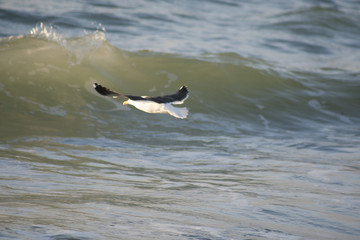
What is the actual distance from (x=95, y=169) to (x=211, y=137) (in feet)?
8.57

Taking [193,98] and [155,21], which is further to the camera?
[155,21]

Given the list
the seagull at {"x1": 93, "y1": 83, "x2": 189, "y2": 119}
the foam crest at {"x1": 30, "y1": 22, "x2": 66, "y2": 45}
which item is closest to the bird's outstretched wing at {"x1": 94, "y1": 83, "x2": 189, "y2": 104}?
the seagull at {"x1": 93, "y1": 83, "x2": 189, "y2": 119}

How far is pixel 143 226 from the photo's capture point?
138 inches

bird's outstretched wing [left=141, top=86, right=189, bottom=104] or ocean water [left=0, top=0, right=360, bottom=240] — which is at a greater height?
bird's outstretched wing [left=141, top=86, right=189, bottom=104]

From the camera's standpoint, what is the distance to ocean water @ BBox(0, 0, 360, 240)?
3.81 m

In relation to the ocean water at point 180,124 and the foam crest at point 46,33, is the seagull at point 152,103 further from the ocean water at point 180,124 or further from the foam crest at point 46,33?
the foam crest at point 46,33

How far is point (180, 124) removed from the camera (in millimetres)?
8008

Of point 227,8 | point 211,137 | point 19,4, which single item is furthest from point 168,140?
point 227,8

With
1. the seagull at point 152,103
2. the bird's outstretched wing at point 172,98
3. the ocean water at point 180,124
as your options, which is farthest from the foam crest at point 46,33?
the seagull at point 152,103

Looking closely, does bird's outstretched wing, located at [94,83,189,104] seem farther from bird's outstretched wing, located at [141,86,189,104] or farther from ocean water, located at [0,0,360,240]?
ocean water, located at [0,0,360,240]

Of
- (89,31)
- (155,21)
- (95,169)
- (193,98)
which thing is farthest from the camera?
(155,21)

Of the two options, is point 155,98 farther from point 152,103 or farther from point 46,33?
point 46,33

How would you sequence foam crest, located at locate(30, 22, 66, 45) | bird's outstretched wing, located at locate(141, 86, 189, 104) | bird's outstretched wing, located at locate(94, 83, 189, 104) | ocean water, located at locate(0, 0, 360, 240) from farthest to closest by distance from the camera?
foam crest, located at locate(30, 22, 66, 45)
ocean water, located at locate(0, 0, 360, 240)
bird's outstretched wing, located at locate(141, 86, 189, 104)
bird's outstretched wing, located at locate(94, 83, 189, 104)

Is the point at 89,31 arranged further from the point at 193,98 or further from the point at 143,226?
the point at 143,226
